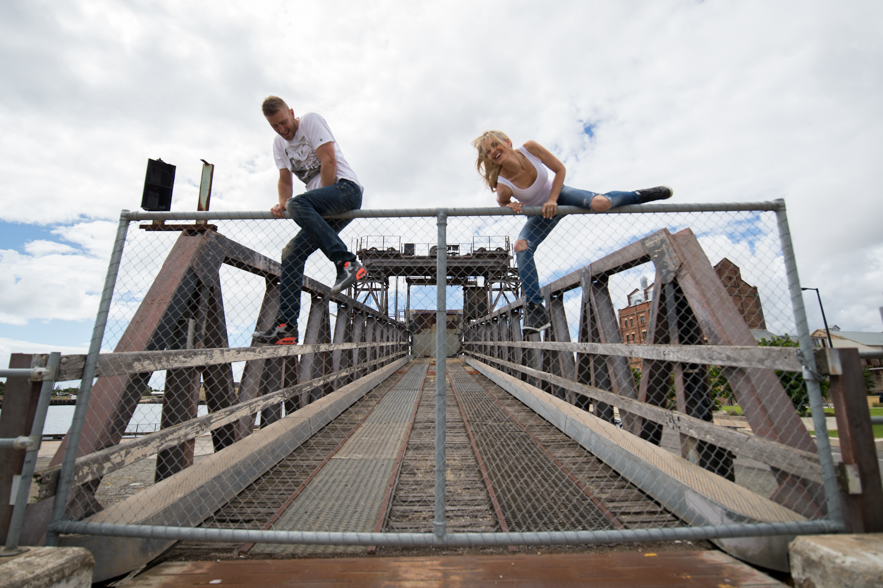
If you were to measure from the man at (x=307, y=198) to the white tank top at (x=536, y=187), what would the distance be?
1.20 metres

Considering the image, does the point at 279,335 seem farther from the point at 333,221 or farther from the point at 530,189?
the point at 530,189

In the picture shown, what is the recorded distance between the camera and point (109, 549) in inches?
73.7

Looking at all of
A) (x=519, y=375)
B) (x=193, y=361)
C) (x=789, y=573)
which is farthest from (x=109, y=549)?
(x=519, y=375)

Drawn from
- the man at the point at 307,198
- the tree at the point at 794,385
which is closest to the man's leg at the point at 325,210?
the man at the point at 307,198

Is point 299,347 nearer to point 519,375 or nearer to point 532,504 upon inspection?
point 532,504

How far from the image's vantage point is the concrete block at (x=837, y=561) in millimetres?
1534

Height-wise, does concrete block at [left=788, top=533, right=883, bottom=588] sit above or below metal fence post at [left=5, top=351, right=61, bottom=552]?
below

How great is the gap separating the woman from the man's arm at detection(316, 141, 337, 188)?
44.2 inches

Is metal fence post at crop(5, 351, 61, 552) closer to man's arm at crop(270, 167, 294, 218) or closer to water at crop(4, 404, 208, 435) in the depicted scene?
water at crop(4, 404, 208, 435)

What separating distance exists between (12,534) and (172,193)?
7.45 ft

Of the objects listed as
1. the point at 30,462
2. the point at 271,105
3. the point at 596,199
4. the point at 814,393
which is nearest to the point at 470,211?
the point at 596,199

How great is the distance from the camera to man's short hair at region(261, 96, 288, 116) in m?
2.78

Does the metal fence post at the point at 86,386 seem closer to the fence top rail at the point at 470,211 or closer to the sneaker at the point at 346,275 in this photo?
the fence top rail at the point at 470,211

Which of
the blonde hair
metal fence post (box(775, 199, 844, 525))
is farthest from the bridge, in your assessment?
the blonde hair
